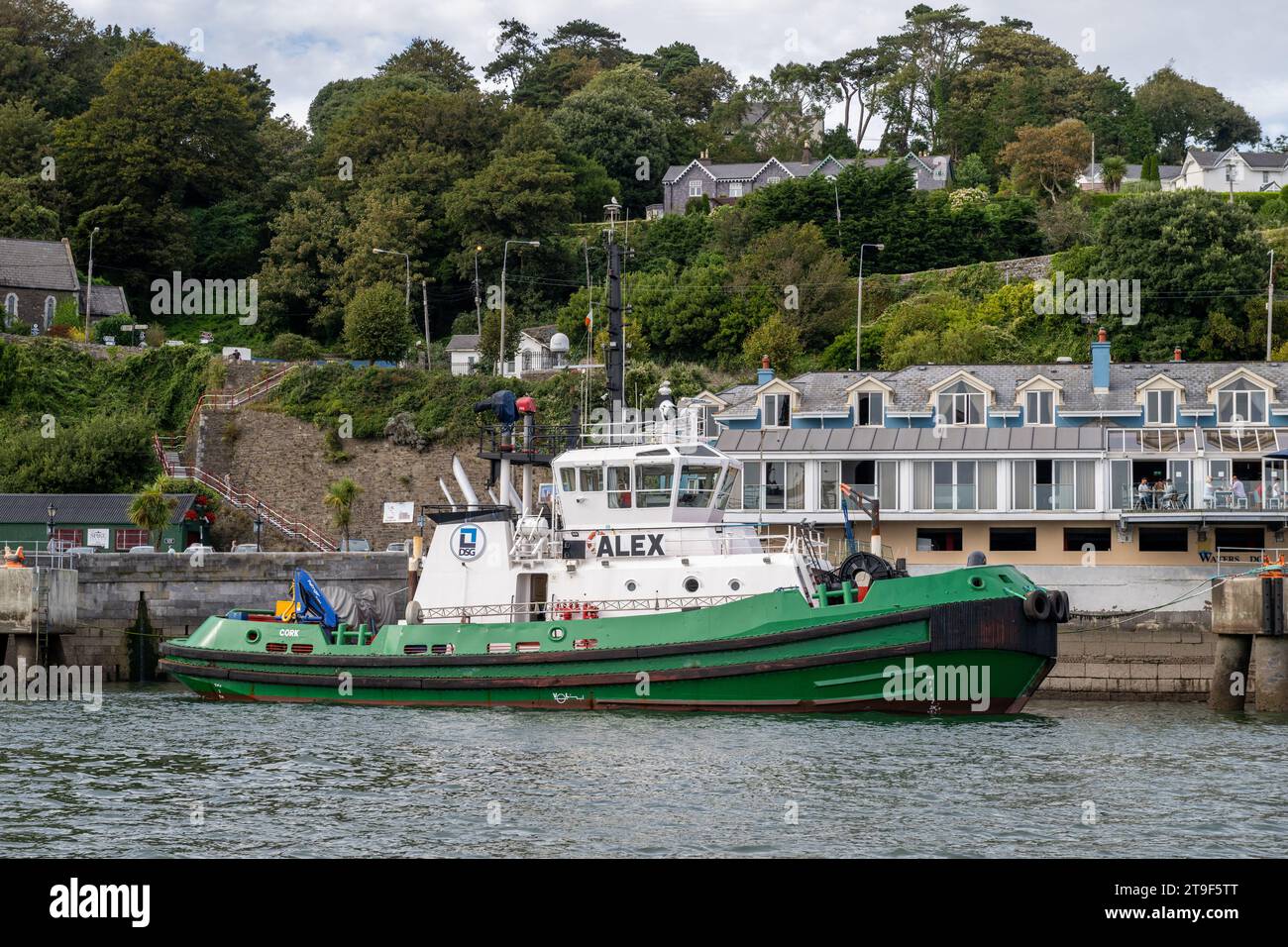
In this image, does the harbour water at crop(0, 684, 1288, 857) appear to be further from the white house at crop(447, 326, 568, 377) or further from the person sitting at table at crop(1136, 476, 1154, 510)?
the white house at crop(447, 326, 568, 377)

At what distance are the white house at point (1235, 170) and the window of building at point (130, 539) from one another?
190 feet

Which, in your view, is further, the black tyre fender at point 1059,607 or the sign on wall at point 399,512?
the sign on wall at point 399,512

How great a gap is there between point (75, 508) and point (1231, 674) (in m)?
31.0

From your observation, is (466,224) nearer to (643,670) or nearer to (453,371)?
(453,371)

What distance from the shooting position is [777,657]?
27266mm

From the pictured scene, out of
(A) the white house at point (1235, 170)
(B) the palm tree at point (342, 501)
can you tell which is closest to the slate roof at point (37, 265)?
(B) the palm tree at point (342, 501)

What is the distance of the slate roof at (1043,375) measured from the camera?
43188 mm

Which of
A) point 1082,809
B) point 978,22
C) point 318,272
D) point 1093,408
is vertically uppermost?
point 978,22

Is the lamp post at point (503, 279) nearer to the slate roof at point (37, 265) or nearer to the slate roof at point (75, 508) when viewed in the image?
the slate roof at point (75, 508)

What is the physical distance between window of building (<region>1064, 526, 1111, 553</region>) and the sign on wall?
19048mm

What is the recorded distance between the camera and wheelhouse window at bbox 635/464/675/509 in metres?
Result: 30.2

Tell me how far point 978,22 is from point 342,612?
250 ft

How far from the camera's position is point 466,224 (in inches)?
2680
